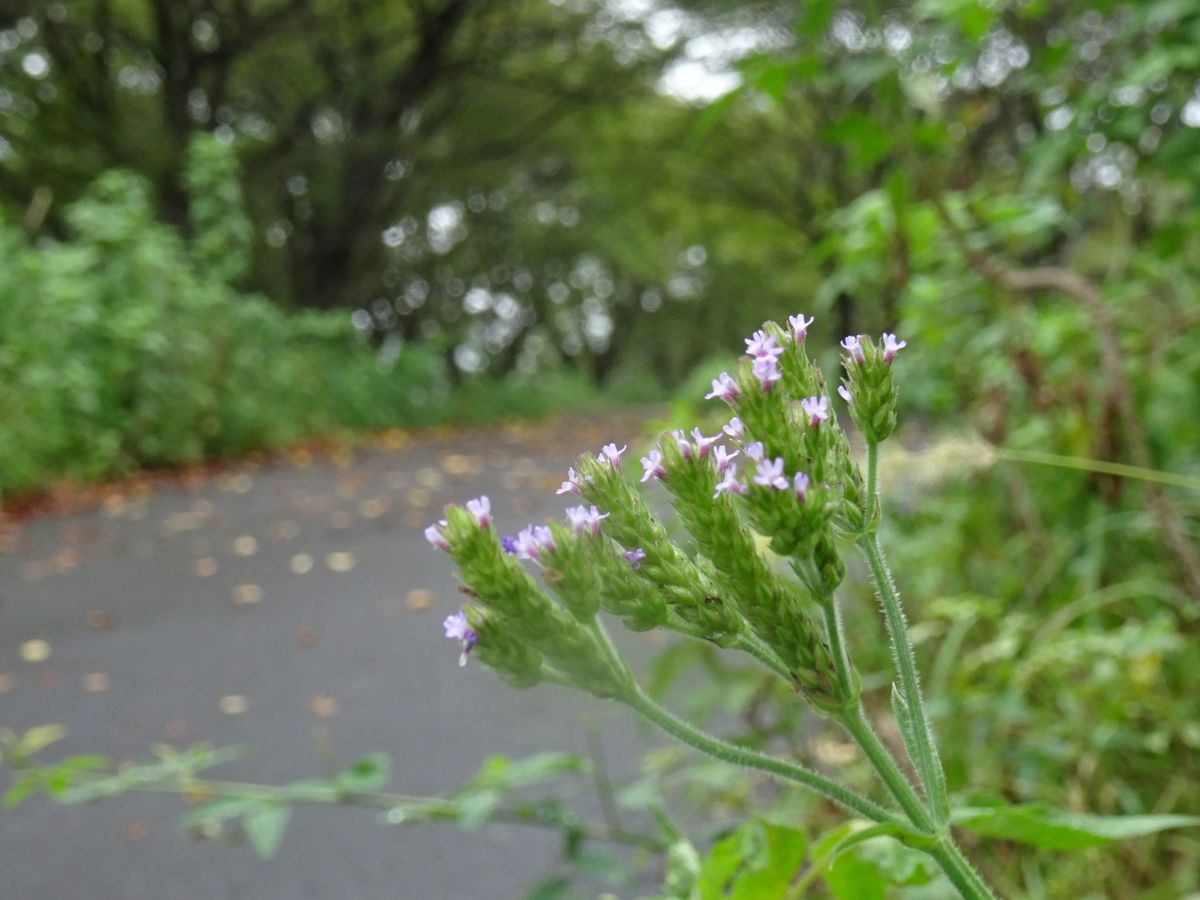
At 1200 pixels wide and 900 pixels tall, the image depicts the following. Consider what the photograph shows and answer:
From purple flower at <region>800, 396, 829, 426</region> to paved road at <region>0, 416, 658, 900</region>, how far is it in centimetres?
141

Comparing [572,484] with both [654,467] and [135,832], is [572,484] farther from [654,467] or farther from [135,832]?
[135,832]

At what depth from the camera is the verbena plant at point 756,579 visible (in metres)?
0.66

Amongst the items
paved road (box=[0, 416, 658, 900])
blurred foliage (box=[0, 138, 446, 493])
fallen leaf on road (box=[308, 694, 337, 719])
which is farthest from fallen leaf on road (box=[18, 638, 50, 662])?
blurred foliage (box=[0, 138, 446, 493])

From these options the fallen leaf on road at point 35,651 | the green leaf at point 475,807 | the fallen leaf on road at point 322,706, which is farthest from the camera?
the fallen leaf on road at point 35,651

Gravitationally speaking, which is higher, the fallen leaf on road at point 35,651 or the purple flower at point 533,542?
the purple flower at point 533,542

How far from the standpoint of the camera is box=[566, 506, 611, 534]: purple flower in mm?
729

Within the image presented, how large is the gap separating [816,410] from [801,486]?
2.5 inches

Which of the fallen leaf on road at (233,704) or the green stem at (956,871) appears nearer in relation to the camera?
the green stem at (956,871)

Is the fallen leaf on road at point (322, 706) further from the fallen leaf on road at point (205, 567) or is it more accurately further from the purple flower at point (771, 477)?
the purple flower at point (771, 477)

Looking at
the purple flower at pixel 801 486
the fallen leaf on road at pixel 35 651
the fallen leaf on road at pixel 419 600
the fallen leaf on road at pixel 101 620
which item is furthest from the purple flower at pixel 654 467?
the fallen leaf on road at pixel 101 620

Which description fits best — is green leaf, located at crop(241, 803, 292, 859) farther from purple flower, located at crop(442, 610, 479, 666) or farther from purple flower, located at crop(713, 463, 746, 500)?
purple flower, located at crop(713, 463, 746, 500)

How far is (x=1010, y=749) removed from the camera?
194 centimetres

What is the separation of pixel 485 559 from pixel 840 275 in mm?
2375

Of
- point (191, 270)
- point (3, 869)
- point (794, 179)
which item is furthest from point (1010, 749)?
point (794, 179)
